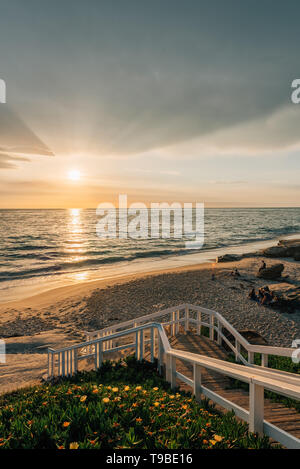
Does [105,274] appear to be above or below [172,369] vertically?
below

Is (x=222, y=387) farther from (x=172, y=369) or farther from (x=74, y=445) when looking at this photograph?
(x=74, y=445)

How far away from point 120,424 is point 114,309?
1508cm

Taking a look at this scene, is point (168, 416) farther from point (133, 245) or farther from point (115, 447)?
point (133, 245)

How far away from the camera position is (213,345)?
841cm

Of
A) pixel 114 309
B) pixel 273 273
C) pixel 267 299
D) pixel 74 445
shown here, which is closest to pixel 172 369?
pixel 74 445

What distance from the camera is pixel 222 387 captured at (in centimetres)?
567

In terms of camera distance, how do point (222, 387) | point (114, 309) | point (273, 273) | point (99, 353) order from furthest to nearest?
point (273, 273), point (114, 309), point (99, 353), point (222, 387)

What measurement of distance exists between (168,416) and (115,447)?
2.92 ft

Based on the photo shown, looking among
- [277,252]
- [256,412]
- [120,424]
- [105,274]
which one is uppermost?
[256,412]

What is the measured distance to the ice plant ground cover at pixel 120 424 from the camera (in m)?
3.04

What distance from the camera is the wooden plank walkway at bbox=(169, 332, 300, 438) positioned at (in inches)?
165

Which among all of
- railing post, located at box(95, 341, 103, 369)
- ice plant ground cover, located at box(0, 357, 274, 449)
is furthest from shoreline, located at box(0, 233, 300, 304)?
ice plant ground cover, located at box(0, 357, 274, 449)

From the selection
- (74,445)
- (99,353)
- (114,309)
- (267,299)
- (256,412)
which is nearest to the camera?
(74,445)
